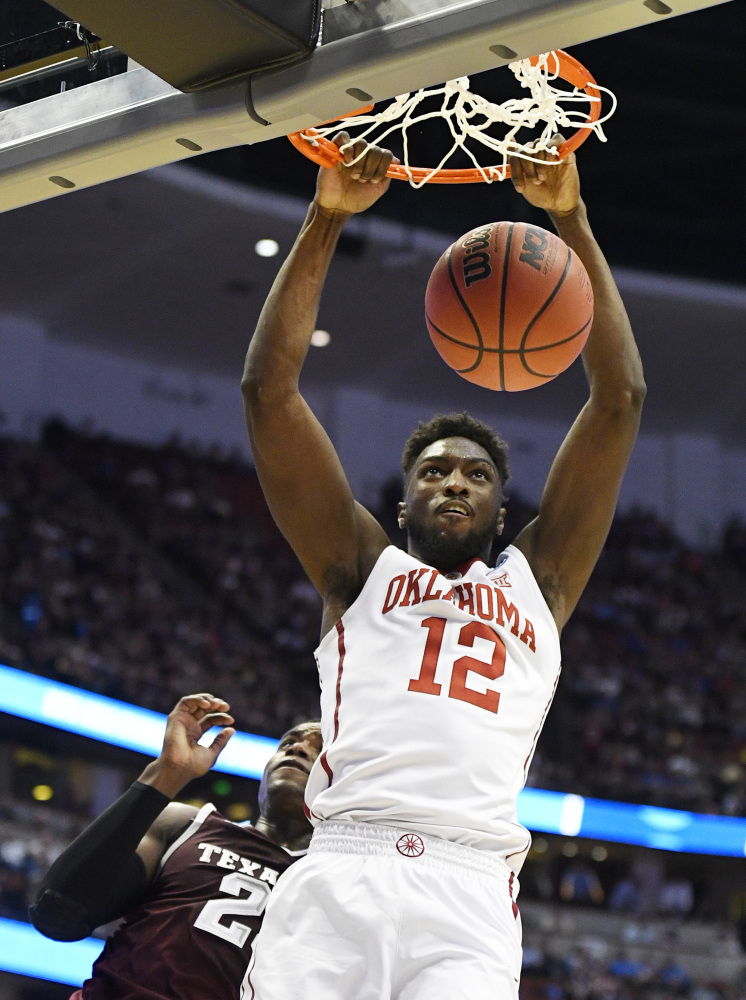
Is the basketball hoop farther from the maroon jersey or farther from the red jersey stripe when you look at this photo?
the maroon jersey

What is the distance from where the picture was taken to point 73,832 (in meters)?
11.8

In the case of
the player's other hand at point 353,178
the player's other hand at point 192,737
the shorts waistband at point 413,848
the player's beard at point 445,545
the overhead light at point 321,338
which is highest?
the player's other hand at point 353,178

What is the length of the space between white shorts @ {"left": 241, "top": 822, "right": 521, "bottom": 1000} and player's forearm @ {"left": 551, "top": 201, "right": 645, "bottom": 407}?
1234 millimetres

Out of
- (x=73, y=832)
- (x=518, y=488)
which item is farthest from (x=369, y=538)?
(x=518, y=488)

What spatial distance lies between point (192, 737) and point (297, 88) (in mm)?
1933

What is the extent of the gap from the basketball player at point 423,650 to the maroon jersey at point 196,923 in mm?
923

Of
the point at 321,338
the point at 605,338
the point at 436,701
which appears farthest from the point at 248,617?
the point at 436,701

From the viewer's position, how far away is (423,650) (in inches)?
104

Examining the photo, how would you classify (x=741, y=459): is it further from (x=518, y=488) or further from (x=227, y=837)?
(x=227, y=837)

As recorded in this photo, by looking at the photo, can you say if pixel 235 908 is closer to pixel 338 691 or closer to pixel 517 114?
pixel 338 691

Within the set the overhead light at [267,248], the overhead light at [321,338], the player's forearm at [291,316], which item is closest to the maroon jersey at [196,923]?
the player's forearm at [291,316]

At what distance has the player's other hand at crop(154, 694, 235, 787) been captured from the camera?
346 centimetres

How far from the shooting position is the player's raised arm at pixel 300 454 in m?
2.85

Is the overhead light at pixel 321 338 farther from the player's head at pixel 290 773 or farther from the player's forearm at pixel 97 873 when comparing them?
the player's forearm at pixel 97 873
